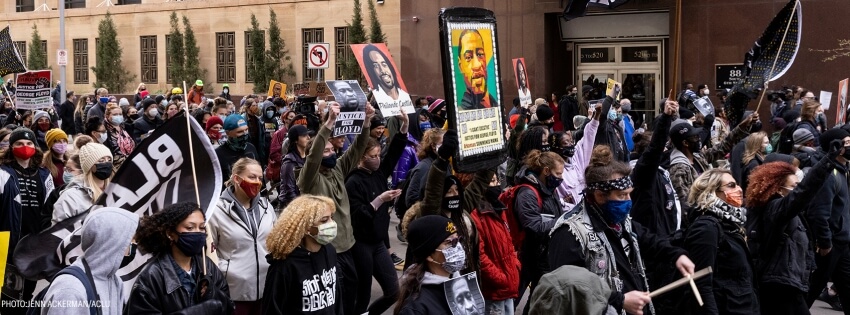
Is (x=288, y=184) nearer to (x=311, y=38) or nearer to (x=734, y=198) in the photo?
(x=734, y=198)

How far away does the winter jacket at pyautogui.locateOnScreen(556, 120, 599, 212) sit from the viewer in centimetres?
960

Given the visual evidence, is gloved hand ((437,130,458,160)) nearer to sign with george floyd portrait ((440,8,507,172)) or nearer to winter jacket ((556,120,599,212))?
sign with george floyd portrait ((440,8,507,172))

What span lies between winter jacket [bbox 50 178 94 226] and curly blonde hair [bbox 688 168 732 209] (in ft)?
13.2

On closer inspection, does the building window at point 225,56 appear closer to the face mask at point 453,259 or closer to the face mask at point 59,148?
the face mask at point 59,148

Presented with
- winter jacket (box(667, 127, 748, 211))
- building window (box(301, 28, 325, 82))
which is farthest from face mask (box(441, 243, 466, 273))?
building window (box(301, 28, 325, 82))

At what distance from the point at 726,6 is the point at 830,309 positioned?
1523cm

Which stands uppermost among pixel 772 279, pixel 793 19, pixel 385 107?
pixel 793 19

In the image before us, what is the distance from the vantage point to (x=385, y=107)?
1116cm

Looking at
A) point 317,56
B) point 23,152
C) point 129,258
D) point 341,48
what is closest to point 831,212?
point 129,258

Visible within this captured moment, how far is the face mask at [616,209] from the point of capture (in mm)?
6129

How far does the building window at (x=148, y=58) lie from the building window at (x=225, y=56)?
3.42 m

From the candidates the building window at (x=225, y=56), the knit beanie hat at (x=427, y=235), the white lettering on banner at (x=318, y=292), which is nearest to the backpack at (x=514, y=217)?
the white lettering on banner at (x=318, y=292)

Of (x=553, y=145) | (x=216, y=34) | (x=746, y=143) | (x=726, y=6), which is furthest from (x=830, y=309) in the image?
(x=216, y=34)

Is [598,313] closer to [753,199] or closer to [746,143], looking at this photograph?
[753,199]
